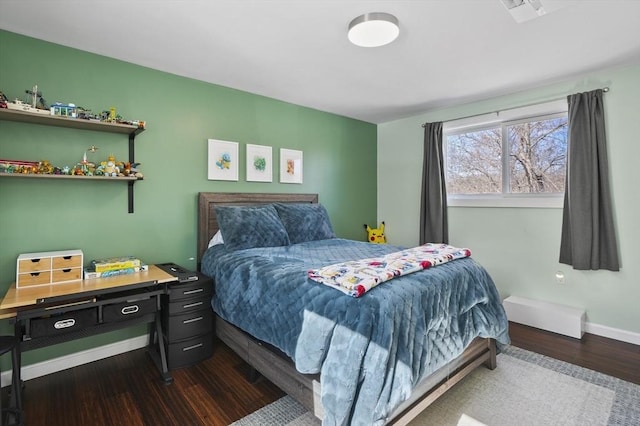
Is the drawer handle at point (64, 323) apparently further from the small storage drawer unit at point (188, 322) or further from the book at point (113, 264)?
the small storage drawer unit at point (188, 322)

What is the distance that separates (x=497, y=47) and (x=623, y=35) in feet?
2.72

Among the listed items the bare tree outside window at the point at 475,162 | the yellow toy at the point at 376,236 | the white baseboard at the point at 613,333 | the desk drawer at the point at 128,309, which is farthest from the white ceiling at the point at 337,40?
the white baseboard at the point at 613,333

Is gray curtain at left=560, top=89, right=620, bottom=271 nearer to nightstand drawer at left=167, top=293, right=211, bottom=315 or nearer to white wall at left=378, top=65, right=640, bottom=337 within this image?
white wall at left=378, top=65, right=640, bottom=337

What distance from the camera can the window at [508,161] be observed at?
329 cm

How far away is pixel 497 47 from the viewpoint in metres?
2.43

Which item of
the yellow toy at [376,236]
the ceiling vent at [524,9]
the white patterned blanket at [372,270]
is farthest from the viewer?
the yellow toy at [376,236]

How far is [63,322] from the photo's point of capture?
1867mm

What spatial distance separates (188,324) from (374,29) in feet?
8.02

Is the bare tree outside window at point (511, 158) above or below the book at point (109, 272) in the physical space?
above

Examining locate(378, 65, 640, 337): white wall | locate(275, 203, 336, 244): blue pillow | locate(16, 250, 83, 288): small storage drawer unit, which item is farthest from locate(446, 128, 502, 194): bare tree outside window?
locate(16, 250, 83, 288): small storage drawer unit

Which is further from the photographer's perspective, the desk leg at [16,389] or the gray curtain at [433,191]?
the gray curtain at [433,191]

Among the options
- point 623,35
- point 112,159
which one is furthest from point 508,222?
point 112,159

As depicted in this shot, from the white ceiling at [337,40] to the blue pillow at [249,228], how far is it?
1276mm

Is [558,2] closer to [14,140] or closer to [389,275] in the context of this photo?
[389,275]
